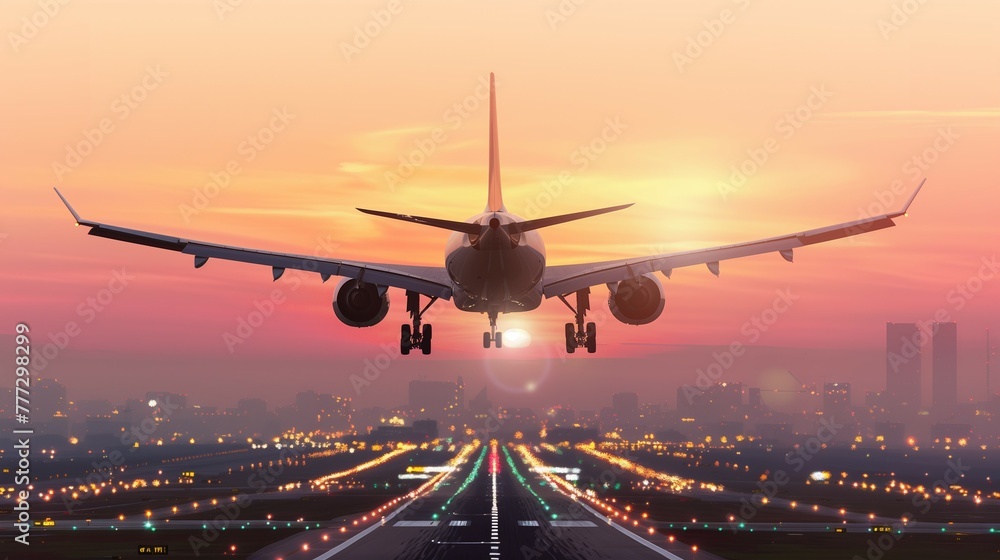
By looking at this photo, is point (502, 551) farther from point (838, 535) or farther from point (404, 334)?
point (404, 334)

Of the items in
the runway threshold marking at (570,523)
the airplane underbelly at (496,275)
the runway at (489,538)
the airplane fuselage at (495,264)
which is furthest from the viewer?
the runway threshold marking at (570,523)

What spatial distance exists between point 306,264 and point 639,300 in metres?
15.1

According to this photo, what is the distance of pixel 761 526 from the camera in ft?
495

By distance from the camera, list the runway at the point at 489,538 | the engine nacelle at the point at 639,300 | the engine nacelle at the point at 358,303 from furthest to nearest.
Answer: the runway at the point at 489,538 → the engine nacelle at the point at 639,300 → the engine nacelle at the point at 358,303

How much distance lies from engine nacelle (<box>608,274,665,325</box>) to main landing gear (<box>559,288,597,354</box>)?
1441mm

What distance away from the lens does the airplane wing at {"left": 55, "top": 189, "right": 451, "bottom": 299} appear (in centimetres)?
4656

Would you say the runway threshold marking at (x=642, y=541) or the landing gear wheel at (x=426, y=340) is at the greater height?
the landing gear wheel at (x=426, y=340)

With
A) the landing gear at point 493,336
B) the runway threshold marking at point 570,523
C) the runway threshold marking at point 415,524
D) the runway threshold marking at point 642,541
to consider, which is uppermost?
the landing gear at point 493,336

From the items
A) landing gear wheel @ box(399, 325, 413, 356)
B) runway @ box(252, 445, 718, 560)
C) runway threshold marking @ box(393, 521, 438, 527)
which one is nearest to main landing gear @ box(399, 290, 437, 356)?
landing gear wheel @ box(399, 325, 413, 356)

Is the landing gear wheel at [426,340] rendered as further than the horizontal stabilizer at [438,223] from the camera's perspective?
Yes

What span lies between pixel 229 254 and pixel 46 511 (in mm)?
144599

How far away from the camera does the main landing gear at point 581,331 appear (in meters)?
47.2

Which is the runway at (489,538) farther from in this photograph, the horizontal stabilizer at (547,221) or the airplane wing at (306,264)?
the horizontal stabilizer at (547,221)

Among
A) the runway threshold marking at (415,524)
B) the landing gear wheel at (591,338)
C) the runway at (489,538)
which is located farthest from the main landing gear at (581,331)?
the runway threshold marking at (415,524)
